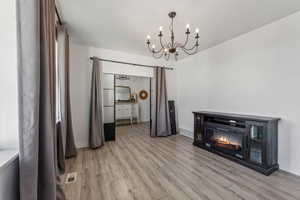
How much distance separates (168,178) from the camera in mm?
2074

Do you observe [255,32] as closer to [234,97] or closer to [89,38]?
[234,97]

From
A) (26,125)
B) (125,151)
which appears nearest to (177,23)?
(26,125)

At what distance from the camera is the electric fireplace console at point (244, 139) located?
2174 millimetres

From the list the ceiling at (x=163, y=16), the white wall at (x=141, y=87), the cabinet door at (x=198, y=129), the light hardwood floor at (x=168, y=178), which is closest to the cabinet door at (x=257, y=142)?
the light hardwood floor at (x=168, y=178)

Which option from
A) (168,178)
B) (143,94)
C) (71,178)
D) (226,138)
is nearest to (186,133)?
(226,138)

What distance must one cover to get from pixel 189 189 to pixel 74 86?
3379mm

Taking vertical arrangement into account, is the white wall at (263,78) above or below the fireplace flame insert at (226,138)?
above

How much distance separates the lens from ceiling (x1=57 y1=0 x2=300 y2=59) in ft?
6.27

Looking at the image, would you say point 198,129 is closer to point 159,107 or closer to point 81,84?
point 159,107

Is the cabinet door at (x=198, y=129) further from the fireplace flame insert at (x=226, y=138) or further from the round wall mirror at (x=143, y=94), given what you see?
the round wall mirror at (x=143, y=94)

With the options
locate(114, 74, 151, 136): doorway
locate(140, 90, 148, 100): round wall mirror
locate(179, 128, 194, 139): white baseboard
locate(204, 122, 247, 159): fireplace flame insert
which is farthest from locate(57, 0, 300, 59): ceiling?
locate(140, 90, 148, 100): round wall mirror

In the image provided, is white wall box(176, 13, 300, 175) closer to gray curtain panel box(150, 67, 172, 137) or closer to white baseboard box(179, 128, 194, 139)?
white baseboard box(179, 128, 194, 139)

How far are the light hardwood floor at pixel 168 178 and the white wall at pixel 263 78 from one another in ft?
2.63

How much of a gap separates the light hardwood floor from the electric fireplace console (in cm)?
16
